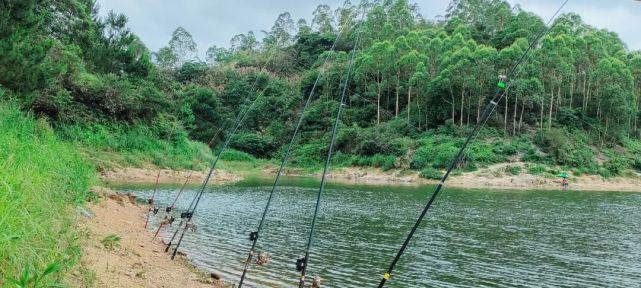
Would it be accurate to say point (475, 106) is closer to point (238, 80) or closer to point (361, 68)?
point (361, 68)

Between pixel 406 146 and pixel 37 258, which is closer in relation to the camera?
pixel 37 258

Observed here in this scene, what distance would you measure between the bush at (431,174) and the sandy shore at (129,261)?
3452cm

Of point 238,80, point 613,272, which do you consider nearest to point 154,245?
point 613,272

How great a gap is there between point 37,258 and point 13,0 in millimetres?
16165

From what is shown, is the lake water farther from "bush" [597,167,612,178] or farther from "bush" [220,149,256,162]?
"bush" [220,149,256,162]

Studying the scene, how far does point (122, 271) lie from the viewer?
23.4 feet

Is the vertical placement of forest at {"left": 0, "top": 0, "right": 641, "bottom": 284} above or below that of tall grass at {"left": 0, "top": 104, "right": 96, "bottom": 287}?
above

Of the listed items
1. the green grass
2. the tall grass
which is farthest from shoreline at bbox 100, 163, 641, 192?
the tall grass

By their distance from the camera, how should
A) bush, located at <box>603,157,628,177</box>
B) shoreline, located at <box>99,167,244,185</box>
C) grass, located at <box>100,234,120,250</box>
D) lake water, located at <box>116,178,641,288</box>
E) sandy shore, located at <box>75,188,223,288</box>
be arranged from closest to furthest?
sandy shore, located at <box>75,188,223,288</box>, grass, located at <box>100,234,120,250</box>, lake water, located at <box>116,178,641,288</box>, shoreline, located at <box>99,167,244,185</box>, bush, located at <box>603,157,628,177</box>

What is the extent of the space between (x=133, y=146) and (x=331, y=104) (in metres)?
36.9

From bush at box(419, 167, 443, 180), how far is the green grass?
2011 centimetres

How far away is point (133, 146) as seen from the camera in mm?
36125

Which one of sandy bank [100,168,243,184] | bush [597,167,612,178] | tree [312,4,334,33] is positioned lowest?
sandy bank [100,168,243,184]

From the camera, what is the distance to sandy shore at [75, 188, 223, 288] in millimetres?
6469
